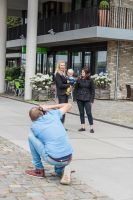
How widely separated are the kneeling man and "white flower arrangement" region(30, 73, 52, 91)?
16.7 meters

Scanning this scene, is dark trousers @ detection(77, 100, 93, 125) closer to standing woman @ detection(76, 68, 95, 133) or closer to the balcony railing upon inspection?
standing woman @ detection(76, 68, 95, 133)

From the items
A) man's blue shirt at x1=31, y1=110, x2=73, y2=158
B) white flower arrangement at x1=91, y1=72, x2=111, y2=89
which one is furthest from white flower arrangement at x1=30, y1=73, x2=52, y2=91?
man's blue shirt at x1=31, y1=110, x2=73, y2=158

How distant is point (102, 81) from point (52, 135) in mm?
18415

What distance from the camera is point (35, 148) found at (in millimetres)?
7160

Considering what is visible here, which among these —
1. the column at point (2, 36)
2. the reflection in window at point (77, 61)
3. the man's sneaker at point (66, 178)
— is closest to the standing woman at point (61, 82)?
the man's sneaker at point (66, 178)

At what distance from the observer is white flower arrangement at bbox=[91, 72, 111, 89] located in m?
25.2

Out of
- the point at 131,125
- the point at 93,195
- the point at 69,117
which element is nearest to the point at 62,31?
the point at 69,117

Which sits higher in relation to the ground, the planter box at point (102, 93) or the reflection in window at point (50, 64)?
the reflection in window at point (50, 64)

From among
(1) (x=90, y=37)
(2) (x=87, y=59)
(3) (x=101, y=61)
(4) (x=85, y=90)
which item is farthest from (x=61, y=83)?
(2) (x=87, y=59)

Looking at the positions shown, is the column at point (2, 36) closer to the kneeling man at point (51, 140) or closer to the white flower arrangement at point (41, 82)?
the white flower arrangement at point (41, 82)

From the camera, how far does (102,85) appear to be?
25.5 meters

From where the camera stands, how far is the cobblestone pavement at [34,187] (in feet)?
20.6

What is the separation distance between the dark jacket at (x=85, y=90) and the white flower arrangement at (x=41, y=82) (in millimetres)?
11164

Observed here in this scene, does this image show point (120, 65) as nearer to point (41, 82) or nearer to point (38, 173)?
point (41, 82)
